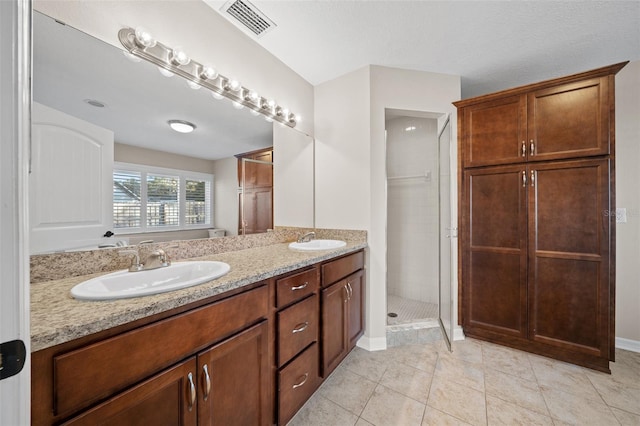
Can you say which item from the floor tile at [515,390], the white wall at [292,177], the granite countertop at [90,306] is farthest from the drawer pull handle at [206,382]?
the floor tile at [515,390]

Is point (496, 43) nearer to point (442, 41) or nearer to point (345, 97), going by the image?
point (442, 41)

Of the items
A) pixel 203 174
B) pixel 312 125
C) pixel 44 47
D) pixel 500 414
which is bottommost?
pixel 500 414

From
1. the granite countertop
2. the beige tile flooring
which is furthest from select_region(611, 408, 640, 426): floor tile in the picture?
the granite countertop

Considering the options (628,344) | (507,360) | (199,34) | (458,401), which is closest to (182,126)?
(199,34)

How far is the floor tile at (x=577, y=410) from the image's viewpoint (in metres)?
1.35

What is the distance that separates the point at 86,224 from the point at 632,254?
3696 millimetres

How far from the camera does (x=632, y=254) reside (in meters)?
1.99

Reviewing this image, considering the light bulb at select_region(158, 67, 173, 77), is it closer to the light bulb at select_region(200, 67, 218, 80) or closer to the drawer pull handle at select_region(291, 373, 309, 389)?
the light bulb at select_region(200, 67, 218, 80)

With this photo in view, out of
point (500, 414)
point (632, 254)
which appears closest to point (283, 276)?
point (500, 414)

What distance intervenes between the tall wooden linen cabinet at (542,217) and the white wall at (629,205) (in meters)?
0.56

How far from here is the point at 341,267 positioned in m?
1.73

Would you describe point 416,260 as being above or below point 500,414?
above

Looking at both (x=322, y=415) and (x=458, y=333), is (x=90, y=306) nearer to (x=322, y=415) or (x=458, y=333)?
(x=322, y=415)

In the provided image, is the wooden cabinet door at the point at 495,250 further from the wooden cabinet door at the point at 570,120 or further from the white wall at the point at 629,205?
the white wall at the point at 629,205
